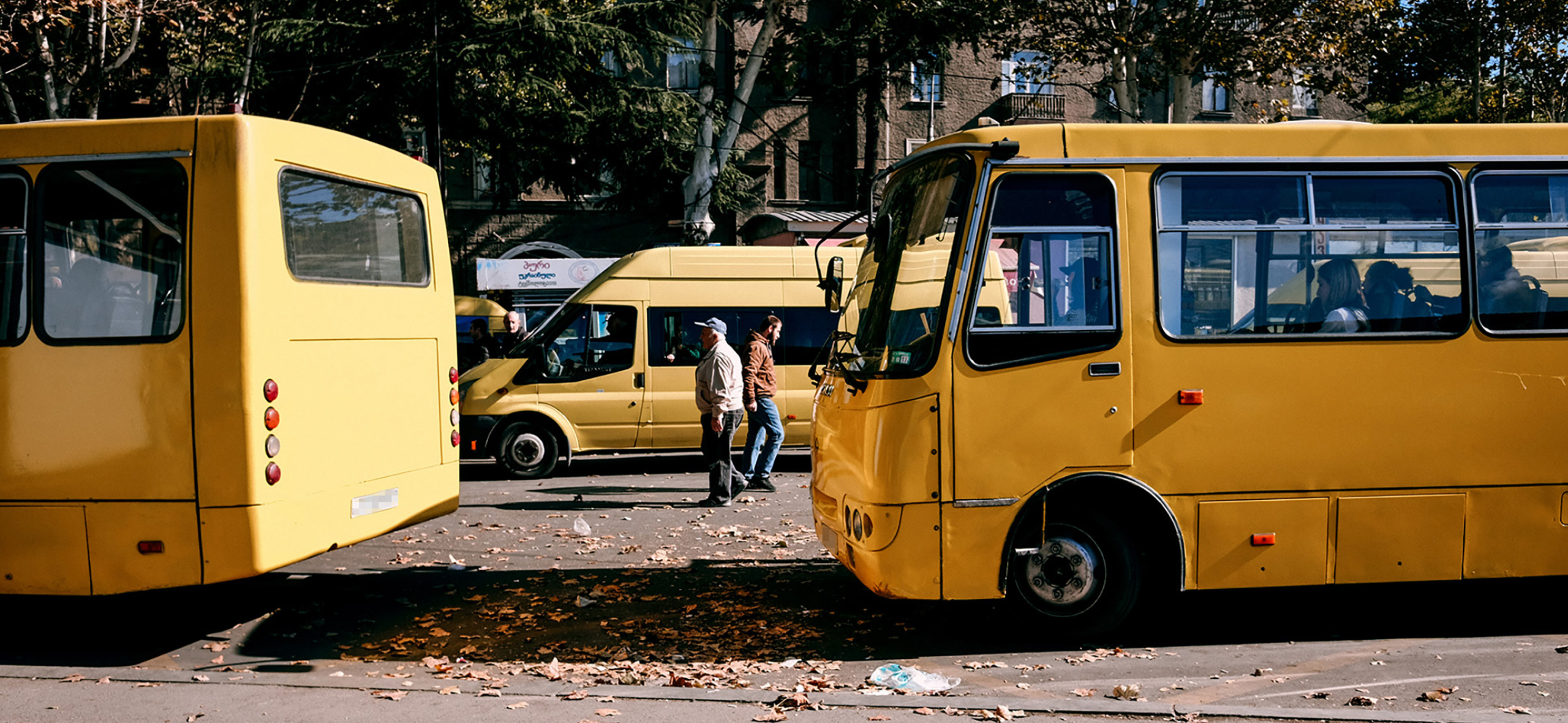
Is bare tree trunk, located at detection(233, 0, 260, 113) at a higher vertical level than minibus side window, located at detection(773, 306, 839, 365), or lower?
higher

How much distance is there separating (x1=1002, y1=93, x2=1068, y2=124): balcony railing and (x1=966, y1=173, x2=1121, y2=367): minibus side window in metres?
29.6

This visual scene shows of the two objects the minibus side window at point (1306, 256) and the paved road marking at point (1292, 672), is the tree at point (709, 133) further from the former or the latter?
the paved road marking at point (1292, 672)

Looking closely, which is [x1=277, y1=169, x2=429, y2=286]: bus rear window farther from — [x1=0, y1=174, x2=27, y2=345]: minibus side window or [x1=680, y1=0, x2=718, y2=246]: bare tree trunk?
[x1=680, y1=0, x2=718, y2=246]: bare tree trunk

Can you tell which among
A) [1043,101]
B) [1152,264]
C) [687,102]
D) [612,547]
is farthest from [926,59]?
[1152,264]

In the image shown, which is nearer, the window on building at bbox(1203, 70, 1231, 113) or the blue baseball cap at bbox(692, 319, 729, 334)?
the blue baseball cap at bbox(692, 319, 729, 334)

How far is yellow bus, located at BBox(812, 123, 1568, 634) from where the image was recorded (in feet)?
19.7

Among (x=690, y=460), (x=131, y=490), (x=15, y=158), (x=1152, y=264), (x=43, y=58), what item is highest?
(x=43, y=58)

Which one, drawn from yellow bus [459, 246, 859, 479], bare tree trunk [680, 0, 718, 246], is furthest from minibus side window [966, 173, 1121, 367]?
bare tree trunk [680, 0, 718, 246]

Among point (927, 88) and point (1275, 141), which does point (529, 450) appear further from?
point (927, 88)

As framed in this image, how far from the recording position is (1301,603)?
23.5 ft

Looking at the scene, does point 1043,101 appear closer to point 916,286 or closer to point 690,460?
point 690,460

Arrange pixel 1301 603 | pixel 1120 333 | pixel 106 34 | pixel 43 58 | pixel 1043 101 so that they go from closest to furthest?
pixel 1120 333, pixel 1301 603, pixel 43 58, pixel 106 34, pixel 1043 101

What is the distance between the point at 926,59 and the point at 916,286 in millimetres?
22765

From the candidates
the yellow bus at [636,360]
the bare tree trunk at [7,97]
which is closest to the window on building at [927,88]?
the yellow bus at [636,360]
